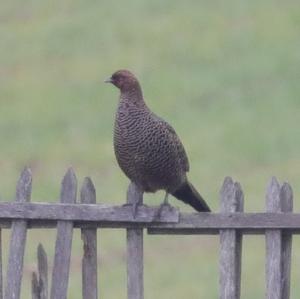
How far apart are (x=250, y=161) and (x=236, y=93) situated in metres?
3.53

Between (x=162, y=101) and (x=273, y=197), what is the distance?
16.6 metres

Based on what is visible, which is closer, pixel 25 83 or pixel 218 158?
pixel 218 158

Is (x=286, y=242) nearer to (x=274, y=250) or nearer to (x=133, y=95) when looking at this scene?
(x=274, y=250)

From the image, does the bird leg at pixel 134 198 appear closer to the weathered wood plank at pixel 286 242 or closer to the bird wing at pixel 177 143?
the bird wing at pixel 177 143

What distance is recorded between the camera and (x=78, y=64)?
26906 millimetres

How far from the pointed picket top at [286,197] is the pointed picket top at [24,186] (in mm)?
1226

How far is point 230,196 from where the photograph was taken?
7645 mm

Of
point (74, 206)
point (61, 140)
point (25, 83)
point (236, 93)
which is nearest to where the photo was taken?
point (74, 206)

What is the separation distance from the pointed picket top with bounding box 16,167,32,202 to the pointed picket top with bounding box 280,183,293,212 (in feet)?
4.02

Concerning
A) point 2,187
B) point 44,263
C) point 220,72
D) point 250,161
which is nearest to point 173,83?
point 220,72

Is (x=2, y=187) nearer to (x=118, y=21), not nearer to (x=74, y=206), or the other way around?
(x=118, y=21)

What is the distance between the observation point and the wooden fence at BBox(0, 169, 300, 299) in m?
7.59

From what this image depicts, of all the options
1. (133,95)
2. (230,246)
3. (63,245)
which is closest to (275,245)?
(230,246)

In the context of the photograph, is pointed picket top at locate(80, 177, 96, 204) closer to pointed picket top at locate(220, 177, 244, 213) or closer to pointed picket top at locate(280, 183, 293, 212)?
pointed picket top at locate(220, 177, 244, 213)
